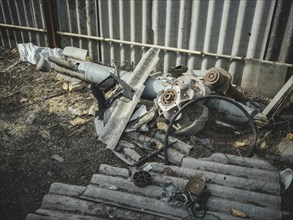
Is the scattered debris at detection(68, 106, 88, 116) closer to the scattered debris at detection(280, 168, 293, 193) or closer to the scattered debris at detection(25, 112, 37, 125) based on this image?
the scattered debris at detection(25, 112, 37, 125)

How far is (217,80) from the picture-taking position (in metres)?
5.43

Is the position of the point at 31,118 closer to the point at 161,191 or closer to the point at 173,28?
the point at 161,191

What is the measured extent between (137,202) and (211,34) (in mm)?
3824

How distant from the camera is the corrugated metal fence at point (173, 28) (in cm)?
557

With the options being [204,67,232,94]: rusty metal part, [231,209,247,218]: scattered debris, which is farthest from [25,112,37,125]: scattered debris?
[231,209,247,218]: scattered debris

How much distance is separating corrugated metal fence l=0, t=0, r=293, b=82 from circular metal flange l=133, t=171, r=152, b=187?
3.11 meters

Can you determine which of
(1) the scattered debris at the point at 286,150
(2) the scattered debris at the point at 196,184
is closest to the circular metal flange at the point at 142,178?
(2) the scattered debris at the point at 196,184

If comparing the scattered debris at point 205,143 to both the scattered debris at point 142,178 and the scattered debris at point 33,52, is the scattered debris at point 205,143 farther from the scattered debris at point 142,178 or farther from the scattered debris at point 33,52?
the scattered debris at point 33,52

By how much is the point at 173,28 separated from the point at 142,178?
140 inches

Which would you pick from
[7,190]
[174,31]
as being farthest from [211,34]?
[7,190]

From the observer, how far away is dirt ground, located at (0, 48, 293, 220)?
4.27 metres

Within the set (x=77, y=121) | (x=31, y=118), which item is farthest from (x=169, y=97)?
(x=31, y=118)

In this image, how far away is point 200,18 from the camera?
5.96m

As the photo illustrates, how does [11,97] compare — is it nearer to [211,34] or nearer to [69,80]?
[69,80]
